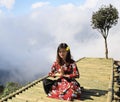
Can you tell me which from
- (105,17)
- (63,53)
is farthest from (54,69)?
(105,17)

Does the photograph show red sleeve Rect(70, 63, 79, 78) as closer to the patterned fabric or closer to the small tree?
the patterned fabric

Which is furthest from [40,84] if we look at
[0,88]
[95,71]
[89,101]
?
[0,88]

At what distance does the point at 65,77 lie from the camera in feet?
33.7

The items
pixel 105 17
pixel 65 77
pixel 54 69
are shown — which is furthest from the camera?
pixel 105 17

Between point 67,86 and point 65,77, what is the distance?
1.18ft

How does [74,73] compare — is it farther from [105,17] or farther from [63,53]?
[105,17]

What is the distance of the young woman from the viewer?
10.0 m

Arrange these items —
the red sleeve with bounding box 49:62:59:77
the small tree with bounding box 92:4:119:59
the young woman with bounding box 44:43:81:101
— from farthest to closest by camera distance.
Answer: the small tree with bounding box 92:4:119:59 → the red sleeve with bounding box 49:62:59:77 → the young woman with bounding box 44:43:81:101

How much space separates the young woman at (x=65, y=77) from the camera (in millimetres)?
10031

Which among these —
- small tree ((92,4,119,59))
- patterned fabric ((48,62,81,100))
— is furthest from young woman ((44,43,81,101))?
small tree ((92,4,119,59))

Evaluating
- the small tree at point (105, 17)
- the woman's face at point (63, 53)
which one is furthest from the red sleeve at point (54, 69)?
the small tree at point (105, 17)

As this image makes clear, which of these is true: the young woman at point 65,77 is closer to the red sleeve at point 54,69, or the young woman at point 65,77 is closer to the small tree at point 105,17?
the red sleeve at point 54,69

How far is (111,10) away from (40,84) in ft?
51.8

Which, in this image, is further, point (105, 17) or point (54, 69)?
point (105, 17)
